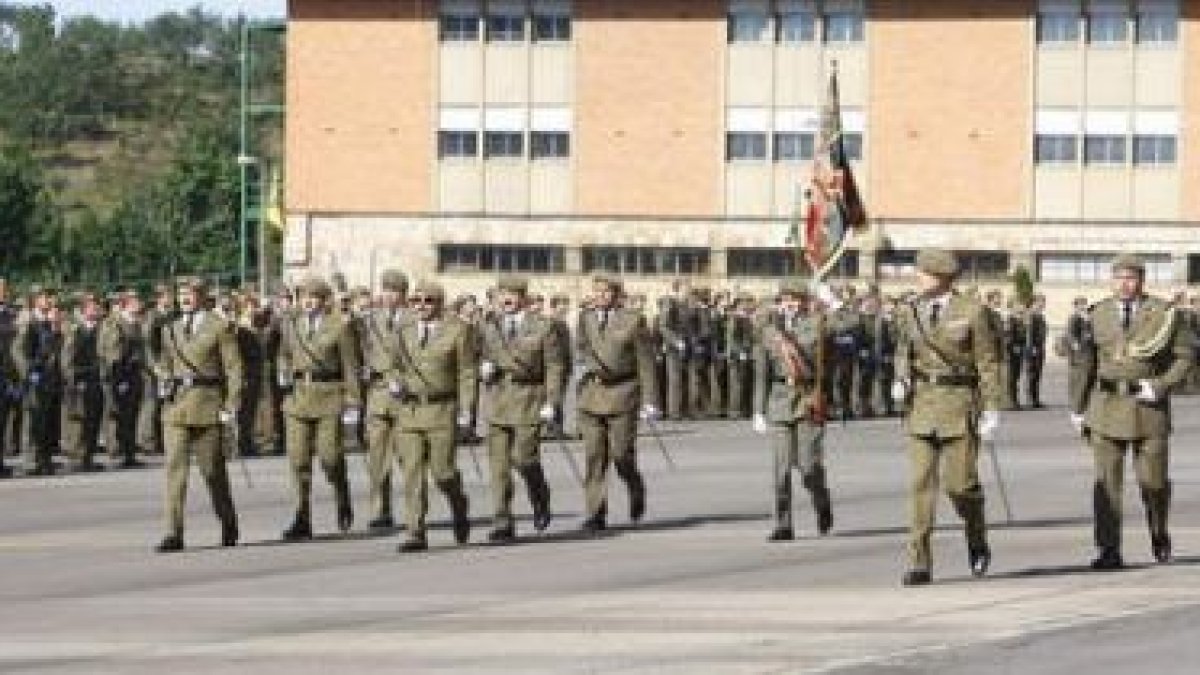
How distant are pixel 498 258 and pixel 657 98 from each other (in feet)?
19.9

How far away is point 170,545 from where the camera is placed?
21594 mm

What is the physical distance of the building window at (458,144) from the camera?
3191 inches

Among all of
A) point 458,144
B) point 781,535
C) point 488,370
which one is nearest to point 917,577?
point 781,535

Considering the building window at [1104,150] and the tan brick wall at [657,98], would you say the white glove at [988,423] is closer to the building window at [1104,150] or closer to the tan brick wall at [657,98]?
the building window at [1104,150]

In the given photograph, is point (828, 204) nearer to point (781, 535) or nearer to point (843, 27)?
point (781, 535)

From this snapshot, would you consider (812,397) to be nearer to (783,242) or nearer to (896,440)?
(896,440)

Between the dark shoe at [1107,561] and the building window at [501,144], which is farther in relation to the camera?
the building window at [501,144]

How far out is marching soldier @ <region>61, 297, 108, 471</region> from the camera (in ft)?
104

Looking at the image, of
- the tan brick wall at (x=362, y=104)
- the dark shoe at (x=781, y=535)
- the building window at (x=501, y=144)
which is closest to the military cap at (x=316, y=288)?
the dark shoe at (x=781, y=535)

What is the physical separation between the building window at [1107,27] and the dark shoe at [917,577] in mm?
60721

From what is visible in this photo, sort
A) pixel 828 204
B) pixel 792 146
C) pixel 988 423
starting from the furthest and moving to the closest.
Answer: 1. pixel 792 146
2. pixel 828 204
3. pixel 988 423

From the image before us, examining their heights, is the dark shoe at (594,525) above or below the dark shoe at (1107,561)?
below

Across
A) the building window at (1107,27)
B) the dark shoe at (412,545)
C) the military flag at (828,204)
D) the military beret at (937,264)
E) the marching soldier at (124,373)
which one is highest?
the building window at (1107,27)

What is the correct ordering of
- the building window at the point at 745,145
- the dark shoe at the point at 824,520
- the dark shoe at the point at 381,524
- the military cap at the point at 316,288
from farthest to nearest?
the building window at the point at 745,145, the dark shoe at the point at 381,524, the military cap at the point at 316,288, the dark shoe at the point at 824,520
